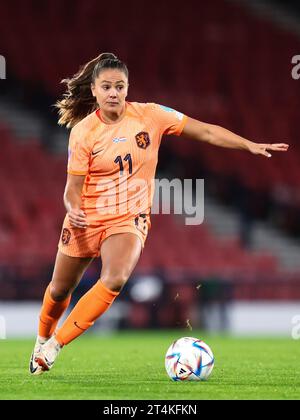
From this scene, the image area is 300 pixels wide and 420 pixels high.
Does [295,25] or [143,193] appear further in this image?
[295,25]

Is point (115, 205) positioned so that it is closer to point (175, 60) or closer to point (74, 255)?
point (74, 255)

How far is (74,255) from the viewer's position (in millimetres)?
6559

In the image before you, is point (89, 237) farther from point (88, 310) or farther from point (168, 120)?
point (168, 120)

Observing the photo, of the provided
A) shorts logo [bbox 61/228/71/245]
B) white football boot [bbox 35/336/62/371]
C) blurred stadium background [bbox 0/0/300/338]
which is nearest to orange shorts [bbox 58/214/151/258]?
shorts logo [bbox 61/228/71/245]

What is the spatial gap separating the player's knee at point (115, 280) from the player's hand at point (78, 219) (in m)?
0.35

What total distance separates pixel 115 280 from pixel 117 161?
31.2 inches

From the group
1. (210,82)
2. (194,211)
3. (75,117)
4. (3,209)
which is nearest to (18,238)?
(3,209)

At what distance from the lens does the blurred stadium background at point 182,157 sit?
13.7 metres

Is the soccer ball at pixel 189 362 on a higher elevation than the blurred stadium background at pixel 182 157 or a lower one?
lower

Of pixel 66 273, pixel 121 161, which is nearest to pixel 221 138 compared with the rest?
pixel 121 161

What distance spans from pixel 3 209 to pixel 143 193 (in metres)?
8.69

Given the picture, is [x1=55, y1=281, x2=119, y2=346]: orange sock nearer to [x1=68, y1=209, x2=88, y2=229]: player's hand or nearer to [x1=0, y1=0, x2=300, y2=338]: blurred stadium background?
[x1=68, y1=209, x2=88, y2=229]: player's hand

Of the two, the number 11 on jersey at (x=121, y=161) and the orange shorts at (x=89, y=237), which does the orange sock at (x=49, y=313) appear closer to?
the orange shorts at (x=89, y=237)

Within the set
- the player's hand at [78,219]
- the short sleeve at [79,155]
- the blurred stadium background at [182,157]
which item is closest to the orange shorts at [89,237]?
the player's hand at [78,219]
